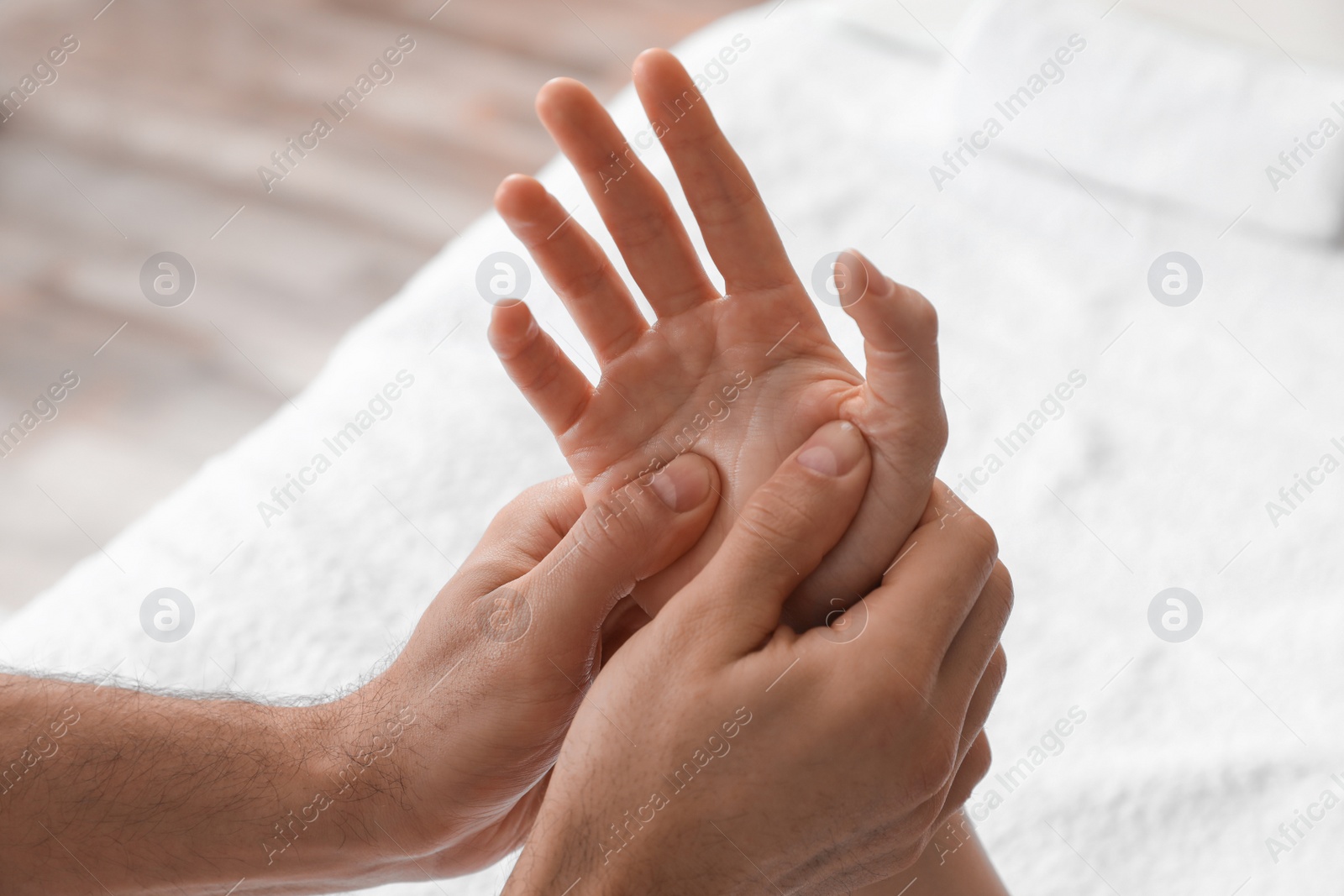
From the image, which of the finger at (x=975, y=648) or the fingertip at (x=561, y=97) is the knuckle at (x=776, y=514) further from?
the fingertip at (x=561, y=97)

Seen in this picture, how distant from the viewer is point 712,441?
985 mm

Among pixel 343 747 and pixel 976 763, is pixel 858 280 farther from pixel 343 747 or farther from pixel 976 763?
pixel 343 747

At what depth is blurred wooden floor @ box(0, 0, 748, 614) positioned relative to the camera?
7.49ft

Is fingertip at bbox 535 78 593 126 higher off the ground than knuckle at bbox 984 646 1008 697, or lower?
higher

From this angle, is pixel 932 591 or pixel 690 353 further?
pixel 690 353

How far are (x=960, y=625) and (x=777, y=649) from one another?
0.50 feet

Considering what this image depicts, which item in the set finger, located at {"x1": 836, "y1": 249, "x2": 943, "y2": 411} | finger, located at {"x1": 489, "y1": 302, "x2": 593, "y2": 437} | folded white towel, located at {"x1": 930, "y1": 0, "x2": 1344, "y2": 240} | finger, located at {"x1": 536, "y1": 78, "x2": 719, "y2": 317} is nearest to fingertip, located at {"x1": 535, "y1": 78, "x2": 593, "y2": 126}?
finger, located at {"x1": 536, "y1": 78, "x2": 719, "y2": 317}

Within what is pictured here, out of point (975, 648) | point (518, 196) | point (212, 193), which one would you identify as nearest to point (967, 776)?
point (975, 648)

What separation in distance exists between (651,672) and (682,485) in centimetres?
21

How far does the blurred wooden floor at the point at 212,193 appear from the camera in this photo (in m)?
2.28

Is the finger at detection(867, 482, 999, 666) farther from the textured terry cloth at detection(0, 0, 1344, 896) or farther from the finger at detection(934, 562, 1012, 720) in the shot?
the textured terry cloth at detection(0, 0, 1344, 896)

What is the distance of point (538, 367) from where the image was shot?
0.98 m

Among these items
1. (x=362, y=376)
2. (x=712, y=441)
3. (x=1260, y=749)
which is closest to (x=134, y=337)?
(x=362, y=376)

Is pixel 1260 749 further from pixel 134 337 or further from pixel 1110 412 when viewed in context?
pixel 134 337
